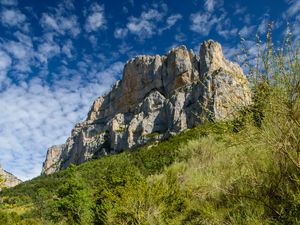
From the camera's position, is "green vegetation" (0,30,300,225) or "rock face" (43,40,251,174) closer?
"green vegetation" (0,30,300,225)

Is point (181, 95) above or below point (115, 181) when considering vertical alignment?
above

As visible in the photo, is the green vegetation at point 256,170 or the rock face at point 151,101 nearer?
the green vegetation at point 256,170

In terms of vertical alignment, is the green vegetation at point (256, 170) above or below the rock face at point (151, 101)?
below

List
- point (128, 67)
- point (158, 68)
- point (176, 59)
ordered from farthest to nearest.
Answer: point (128, 67) < point (158, 68) < point (176, 59)

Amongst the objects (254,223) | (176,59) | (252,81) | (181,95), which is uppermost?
(176,59)

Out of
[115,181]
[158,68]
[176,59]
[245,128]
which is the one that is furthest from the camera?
[158,68]

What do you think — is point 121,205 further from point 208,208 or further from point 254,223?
point 254,223

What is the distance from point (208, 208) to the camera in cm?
716

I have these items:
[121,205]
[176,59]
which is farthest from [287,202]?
[176,59]

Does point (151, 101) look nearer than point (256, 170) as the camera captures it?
No

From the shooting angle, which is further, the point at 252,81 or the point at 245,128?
the point at 245,128

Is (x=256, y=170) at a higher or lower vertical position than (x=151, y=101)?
lower

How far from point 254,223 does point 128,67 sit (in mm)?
131774

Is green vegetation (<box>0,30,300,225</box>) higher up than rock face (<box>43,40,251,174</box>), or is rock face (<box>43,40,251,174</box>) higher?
rock face (<box>43,40,251,174</box>)
